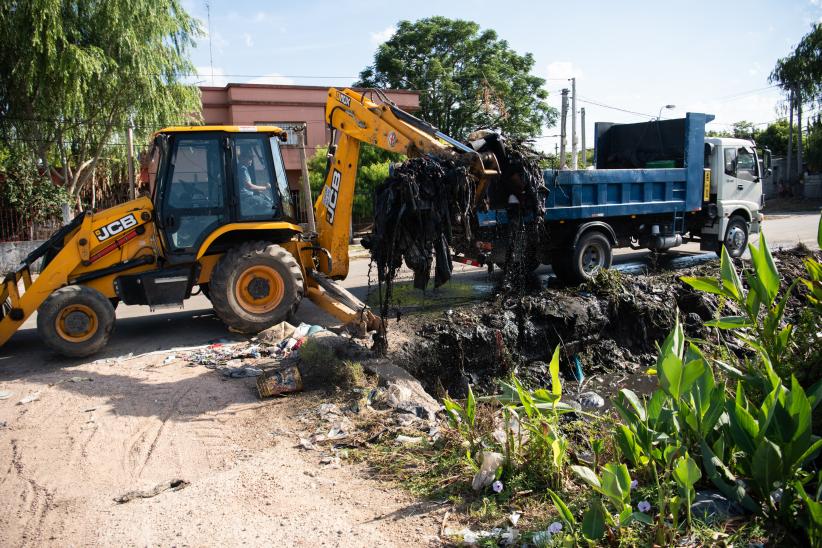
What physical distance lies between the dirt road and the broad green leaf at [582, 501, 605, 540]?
860 mm

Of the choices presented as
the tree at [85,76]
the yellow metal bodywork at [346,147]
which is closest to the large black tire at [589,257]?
the yellow metal bodywork at [346,147]

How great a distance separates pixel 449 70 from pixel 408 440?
2668 cm

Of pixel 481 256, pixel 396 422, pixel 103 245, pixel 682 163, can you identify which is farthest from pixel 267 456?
pixel 682 163

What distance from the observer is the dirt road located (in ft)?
11.3

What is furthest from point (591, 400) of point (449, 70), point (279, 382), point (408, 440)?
point (449, 70)

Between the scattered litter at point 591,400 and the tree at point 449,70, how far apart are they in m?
22.6

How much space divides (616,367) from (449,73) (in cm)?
2304

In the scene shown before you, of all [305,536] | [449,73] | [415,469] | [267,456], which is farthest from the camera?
[449,73]

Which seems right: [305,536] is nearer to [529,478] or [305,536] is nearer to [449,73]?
[529,478]

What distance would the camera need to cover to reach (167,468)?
171 inches

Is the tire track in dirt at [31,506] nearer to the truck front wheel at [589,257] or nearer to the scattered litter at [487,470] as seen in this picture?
the scattered litter at [487,470]

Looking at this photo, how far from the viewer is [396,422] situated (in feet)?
15.9

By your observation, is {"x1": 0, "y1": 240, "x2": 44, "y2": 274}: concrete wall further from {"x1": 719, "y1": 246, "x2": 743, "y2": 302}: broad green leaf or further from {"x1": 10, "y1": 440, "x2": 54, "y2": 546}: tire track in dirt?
{"x1": 719, "y1": 246, "x2": 743, "y2": 302}: broad green leaf

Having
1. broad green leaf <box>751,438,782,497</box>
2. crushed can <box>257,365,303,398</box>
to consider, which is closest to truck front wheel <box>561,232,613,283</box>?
crushed can <box>257,365,303,398</box>
